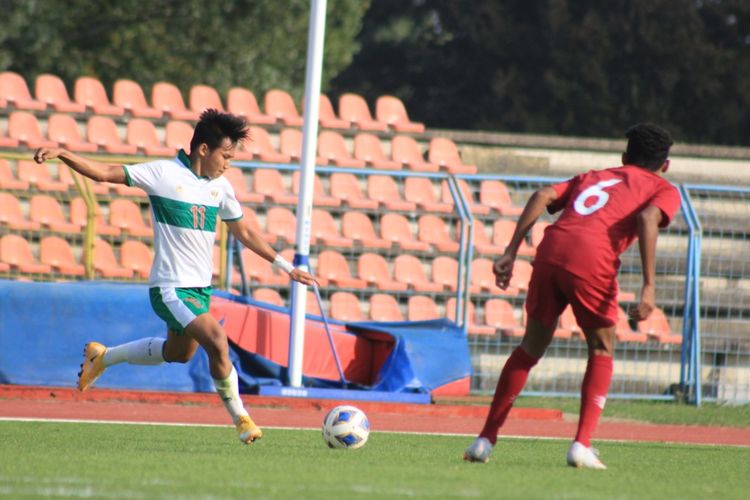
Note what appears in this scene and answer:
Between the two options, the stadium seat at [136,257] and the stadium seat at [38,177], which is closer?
the stadium seat at [136,257]

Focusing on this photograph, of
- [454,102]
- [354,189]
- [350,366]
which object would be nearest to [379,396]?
[350,366]

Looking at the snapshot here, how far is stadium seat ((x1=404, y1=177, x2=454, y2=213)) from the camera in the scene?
17562mm

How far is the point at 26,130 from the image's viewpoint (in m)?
18.1

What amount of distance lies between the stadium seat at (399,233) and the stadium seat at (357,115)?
2.97 meters

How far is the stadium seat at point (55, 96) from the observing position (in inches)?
→ 747

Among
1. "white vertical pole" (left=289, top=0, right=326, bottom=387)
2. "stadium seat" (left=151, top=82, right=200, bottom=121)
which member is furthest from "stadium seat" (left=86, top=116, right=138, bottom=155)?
"white vertical pole" (left=289, top=0, right=326, bottom=387)

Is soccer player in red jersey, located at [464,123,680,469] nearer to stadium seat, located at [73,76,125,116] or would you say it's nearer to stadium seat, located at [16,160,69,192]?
stadium seat, located at [16,160,69,192]

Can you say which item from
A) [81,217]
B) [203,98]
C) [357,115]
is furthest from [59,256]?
[357,115]

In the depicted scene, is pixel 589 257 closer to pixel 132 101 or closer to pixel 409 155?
pixel 409 155

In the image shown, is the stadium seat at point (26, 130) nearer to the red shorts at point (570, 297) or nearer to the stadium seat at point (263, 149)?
the stadium seat at point (263, 149)

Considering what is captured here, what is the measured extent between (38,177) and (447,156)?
231 inches

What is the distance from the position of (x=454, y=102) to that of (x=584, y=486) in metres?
30.8

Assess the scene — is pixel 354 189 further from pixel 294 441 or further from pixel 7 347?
pixel 294 441

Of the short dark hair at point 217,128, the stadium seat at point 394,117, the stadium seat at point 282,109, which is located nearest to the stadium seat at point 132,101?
the stadium seat at point 282,109
